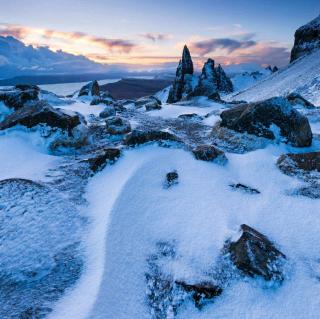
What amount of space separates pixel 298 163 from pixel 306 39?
55.0 meters

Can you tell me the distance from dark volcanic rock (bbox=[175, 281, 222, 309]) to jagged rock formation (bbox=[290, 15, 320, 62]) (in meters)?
58.1

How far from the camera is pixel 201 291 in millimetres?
5914

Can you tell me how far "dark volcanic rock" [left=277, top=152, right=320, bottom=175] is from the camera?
34.4ft

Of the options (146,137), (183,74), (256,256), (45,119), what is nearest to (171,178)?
(146,137)

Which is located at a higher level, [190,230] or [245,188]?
[245,188]

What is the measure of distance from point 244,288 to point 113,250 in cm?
311

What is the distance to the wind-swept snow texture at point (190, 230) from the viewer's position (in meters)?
5.61

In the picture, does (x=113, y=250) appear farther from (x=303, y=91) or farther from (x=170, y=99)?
(x=170, y=99)

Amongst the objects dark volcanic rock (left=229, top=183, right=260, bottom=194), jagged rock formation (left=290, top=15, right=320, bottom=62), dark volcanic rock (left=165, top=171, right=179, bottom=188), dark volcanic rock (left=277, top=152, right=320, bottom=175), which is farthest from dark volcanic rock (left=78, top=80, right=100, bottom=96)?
jagged rock formation (left=290, top=15, right=320, bottom=62)

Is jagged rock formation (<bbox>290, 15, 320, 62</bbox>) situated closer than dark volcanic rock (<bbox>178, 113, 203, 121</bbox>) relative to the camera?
No

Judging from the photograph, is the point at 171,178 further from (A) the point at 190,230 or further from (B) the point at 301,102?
(B) the point at 301,102

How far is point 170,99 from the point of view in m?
67.9

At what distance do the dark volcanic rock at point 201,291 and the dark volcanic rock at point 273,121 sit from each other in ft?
29.8

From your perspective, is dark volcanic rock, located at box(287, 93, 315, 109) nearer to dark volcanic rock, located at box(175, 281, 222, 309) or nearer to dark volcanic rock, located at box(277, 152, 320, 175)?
dark volcanic rock, located at box(277, 152, 320, 175)
